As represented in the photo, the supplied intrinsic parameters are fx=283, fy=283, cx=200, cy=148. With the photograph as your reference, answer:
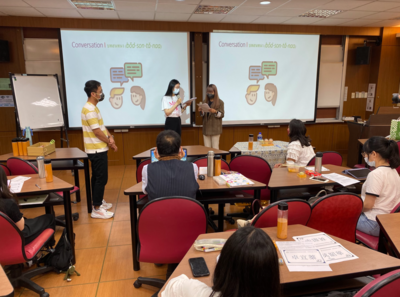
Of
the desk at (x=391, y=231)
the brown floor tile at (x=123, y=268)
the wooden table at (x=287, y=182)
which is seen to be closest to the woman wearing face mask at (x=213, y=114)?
the wooden table at (x=287, y=182)

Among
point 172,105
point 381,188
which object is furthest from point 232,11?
point 381,188

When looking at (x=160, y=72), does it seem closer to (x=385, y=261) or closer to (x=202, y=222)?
(x=202, y=222)

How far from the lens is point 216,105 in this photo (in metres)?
5.19

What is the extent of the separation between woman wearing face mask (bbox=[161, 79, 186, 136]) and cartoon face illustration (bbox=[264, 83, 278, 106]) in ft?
7.15

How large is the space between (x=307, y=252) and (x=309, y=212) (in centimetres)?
43

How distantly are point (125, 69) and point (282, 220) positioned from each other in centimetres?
496

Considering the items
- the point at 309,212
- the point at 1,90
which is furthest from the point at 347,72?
the point at 1,90

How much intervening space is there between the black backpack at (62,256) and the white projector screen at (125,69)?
3.64m

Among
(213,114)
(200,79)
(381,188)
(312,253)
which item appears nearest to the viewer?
(312,253)

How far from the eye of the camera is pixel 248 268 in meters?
0.93

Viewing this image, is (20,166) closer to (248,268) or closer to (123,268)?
(123,268)

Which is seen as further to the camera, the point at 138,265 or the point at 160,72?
the point at 160,72

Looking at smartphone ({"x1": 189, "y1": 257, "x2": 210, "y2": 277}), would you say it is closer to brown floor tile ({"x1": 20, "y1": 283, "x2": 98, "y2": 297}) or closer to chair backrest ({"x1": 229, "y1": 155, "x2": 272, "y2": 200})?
brown floor tile ({"x1": 20, "y1": 283, "x2": 98, "y2": 297})

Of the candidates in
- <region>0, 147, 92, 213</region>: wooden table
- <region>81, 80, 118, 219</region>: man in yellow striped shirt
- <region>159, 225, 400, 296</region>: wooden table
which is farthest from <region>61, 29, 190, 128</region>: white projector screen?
<region>159, 225, 400, 296</region>: wooden table
